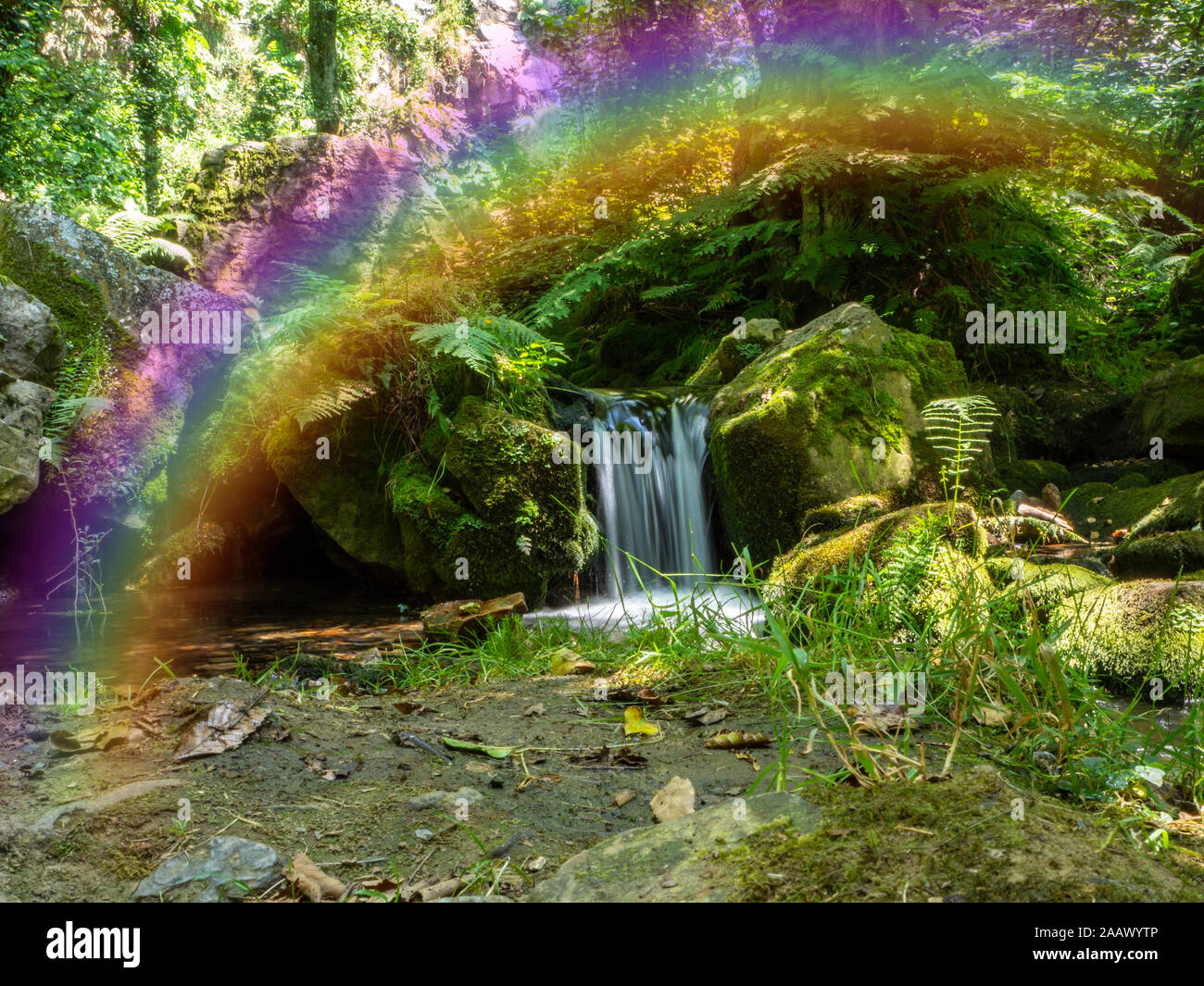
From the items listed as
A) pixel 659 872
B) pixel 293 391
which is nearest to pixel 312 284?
pixel 293 391

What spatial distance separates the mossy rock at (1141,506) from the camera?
560 cm

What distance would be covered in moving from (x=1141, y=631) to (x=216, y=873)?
3.97 meters

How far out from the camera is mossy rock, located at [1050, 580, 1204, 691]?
11.5ft

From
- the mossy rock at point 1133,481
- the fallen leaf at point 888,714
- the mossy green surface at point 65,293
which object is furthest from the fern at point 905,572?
the mossy green surface at point 65,293

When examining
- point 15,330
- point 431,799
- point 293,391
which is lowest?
point 431,799

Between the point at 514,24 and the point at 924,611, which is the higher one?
the point at 514,24

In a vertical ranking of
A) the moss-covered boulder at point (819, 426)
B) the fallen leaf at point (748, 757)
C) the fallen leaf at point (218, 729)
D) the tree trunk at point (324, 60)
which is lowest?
the fallen leaf at point (748, 757)

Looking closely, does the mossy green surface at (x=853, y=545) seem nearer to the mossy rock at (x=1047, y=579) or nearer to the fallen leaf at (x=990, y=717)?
the mossy rock at (x=1047, y=579)

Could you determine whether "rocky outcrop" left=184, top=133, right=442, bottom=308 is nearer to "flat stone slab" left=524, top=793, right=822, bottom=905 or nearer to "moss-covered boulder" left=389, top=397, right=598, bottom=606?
"moss-covered boulder" left=389, top=397, right=598, bottom=606

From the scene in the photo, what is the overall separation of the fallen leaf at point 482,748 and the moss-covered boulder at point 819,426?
3.99 meters

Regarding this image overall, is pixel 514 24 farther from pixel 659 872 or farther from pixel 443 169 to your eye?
pixel 659 872

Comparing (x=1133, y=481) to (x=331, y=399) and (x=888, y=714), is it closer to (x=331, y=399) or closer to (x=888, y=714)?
(x=888, y=714)

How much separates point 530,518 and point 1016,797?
212 inches

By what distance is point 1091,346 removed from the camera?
9.65 m
